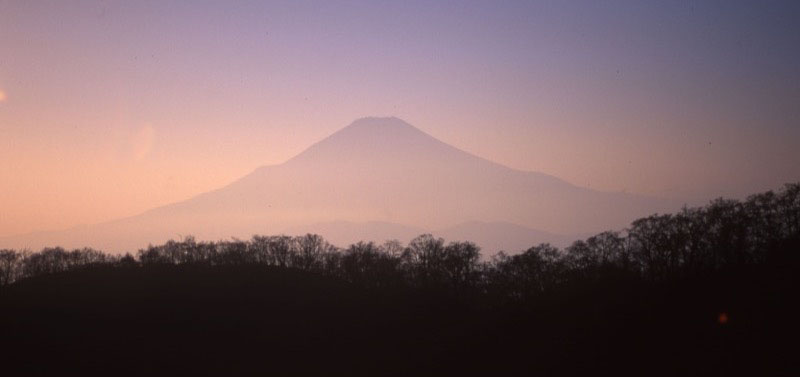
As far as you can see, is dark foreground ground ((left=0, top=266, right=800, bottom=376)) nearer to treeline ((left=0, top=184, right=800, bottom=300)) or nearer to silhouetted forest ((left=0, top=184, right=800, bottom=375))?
silhouetted forest ((left=0, top=184, right=800, bottom=375))

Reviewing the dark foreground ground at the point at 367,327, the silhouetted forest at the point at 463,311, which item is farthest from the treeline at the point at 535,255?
the dark foreground ground at the point at 367,327

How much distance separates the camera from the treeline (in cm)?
4228

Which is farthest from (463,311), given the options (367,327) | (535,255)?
(535,255)

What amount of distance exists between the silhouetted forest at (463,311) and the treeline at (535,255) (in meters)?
0.20

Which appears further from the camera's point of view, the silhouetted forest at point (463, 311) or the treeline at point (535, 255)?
the treeline at point (535, 255)

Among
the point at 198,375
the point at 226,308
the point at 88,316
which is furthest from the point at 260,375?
the point at 88,316

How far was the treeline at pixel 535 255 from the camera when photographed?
4228 centimetres

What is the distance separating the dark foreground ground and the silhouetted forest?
0.43 feet

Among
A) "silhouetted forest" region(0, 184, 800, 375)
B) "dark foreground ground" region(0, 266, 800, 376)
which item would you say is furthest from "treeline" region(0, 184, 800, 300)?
"dark foreground ground" region(0, 266, 800, 376)

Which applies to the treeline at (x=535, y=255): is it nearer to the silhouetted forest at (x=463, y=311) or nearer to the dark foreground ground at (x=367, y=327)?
the silhouetted forest at (x=463, y=311)

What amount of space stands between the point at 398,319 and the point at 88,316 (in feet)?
79.3

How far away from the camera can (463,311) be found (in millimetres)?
48562

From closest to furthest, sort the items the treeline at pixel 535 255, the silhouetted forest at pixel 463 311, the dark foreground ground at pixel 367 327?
the dark foreground ground at pixel 367 327, the silhouetted forest at pixel 463 311, the treeline at pixel 535 255

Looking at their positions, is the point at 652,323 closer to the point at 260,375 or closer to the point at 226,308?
the point at 260,375
